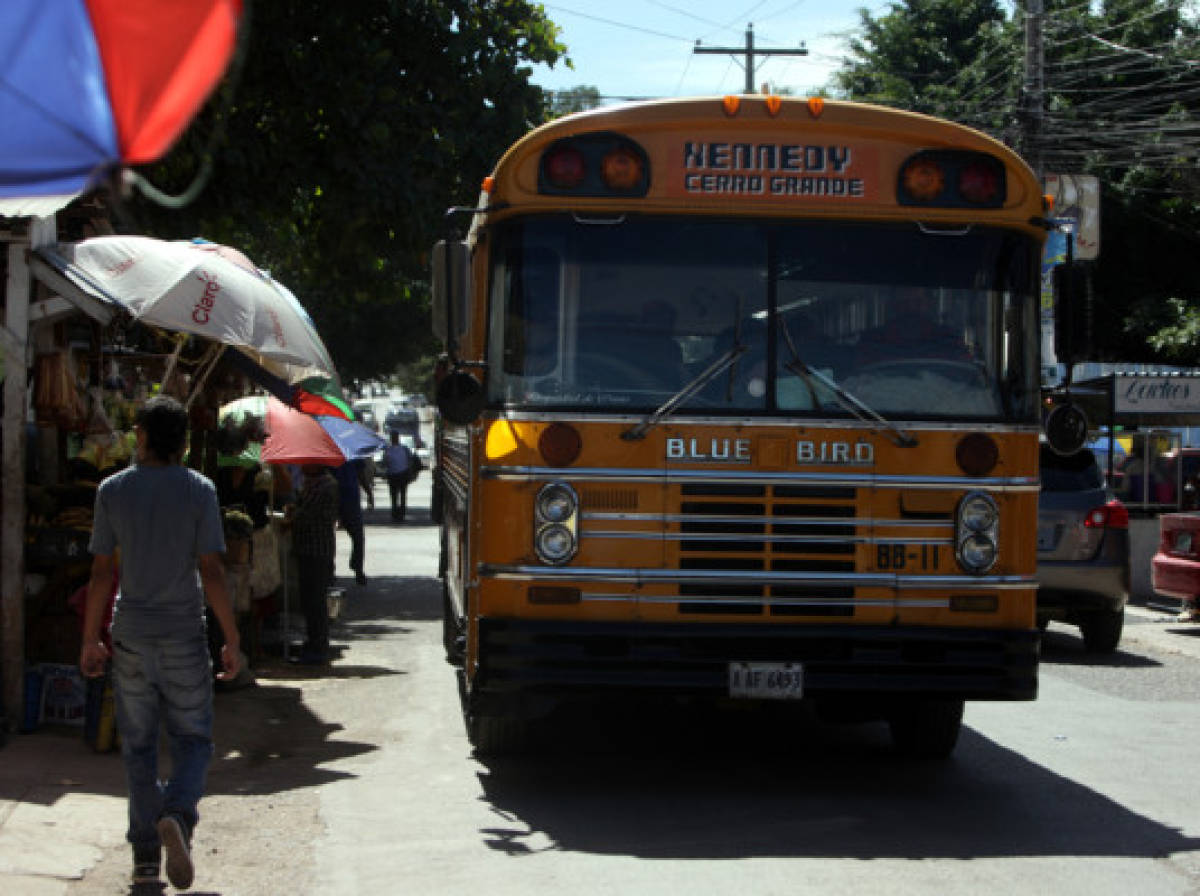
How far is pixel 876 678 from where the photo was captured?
7.48 m

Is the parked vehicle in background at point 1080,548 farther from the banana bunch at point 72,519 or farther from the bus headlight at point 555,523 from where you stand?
the banana bunch at point 72,519

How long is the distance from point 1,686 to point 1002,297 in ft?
18.7

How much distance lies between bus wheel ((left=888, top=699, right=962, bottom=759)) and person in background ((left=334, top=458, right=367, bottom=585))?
951 cm

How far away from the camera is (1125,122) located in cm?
3234

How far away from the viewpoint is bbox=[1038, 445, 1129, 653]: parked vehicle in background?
13758 mm

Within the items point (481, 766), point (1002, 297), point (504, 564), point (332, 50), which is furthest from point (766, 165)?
point (332, 50)

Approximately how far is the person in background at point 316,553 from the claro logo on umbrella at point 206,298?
174 inches

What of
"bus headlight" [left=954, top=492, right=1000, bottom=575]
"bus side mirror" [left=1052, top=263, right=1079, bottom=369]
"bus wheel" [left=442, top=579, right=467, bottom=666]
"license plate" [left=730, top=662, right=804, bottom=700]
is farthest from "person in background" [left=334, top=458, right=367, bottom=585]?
"bus headlight" [left=954, top=492, right=1000, bottom=575]

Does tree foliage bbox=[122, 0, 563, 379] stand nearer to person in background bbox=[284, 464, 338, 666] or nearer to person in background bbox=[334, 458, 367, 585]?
person in background bbox=[334, 458, 367, 585]

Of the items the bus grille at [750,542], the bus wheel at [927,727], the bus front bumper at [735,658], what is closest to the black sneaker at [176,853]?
the bus front bumper at [735,658]

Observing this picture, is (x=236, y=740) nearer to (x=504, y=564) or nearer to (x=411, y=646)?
(x=504, y=564)

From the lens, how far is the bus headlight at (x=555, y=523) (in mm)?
7418

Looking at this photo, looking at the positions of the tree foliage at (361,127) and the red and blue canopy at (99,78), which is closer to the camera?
the red and blue canopy at (99,78)

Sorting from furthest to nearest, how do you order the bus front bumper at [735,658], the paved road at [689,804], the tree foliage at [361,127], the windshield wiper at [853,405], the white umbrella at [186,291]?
the tree foliage at [361,127]
the white umbrella at [186,291]
the windshield wiper at [853,405]
the bus front bumper at [735,658]
the paved road at [689,804]
